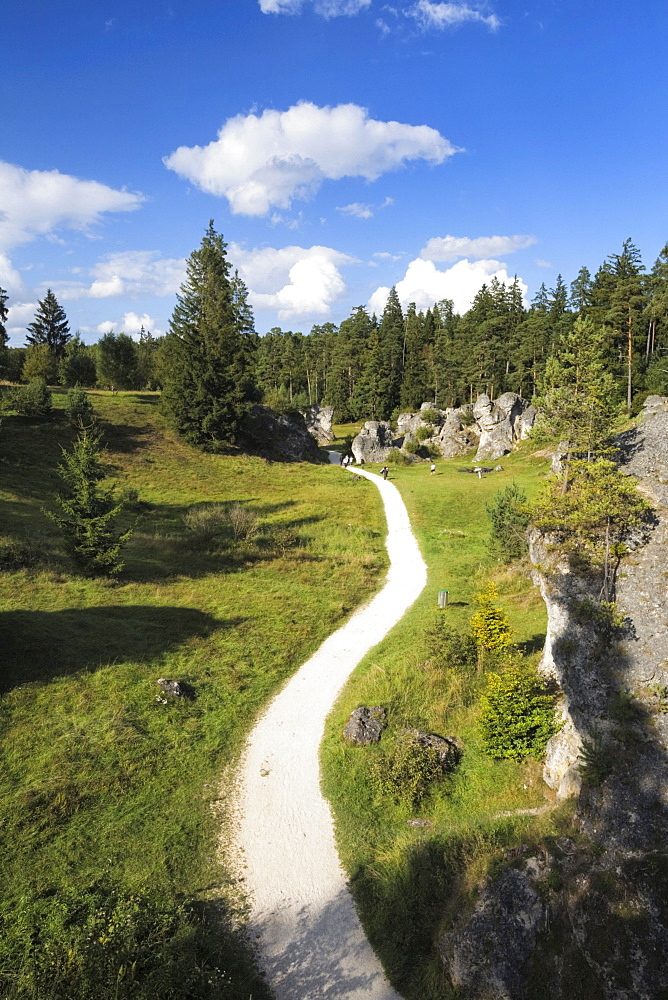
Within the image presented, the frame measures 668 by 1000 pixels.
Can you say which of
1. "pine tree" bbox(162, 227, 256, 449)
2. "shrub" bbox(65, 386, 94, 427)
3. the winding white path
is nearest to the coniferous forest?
"pine tree" bbox(162, 227, 256, 449)

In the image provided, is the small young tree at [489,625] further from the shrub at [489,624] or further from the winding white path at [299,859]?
the winding white path at [299,859]

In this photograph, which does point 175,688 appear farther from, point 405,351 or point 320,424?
point 405,351

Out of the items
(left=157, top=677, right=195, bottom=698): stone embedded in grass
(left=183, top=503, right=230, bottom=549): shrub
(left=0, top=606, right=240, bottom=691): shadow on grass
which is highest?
(left=183, top=503, right=230, bottom=549): shrub

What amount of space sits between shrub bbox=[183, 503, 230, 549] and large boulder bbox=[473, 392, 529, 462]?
40.2 metres

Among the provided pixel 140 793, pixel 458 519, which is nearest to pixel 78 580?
pixel 140 793

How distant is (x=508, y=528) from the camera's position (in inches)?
1046

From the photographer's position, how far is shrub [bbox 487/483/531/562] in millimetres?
25859

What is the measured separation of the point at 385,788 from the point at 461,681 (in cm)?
512

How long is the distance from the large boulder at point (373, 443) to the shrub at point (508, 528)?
4319 centimetres

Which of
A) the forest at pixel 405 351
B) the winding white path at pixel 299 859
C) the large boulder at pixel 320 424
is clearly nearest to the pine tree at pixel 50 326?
the forest at pixel 405 351

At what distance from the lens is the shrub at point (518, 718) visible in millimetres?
13328

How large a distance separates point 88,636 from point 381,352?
282 feet

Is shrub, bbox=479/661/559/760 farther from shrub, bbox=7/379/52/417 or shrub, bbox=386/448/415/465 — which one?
shrub, bbox=386/448/415/465

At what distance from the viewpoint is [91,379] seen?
6631 centimetres
